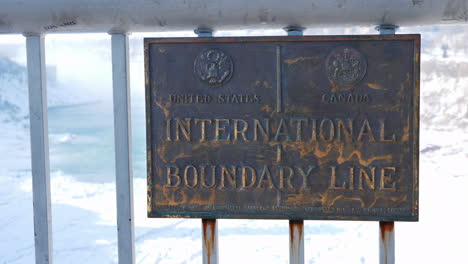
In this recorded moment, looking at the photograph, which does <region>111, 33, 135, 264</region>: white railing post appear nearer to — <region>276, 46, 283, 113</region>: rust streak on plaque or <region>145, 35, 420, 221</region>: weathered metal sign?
<region>145, 35, 420, 221</region>: weathered metal sign

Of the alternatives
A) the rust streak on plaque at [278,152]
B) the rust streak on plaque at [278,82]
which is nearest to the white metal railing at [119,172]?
the rust streak on plaque at [278,82]

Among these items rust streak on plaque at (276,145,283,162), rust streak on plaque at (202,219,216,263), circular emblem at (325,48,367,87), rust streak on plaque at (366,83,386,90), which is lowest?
rust streak on plaque at (202,219,216,263)

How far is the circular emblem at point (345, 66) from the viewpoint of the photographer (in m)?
2.08

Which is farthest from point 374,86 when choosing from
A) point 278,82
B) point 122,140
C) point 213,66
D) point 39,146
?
point 39,146

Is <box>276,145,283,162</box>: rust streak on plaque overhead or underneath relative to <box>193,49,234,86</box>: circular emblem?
underneath

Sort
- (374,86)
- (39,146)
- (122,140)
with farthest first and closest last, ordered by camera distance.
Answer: (39,146), (122,140), (374,86)

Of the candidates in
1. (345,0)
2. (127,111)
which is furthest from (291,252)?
(345,0)

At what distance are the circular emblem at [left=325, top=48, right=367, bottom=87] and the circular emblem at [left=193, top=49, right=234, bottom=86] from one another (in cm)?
47

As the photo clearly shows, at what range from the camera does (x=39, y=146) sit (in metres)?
2.35

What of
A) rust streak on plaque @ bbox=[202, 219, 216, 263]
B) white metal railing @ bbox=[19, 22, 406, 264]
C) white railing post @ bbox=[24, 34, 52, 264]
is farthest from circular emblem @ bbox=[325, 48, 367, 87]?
white railing post @ bbox=[24, 34, 52, 264]

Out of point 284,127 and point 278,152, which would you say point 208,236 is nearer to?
point 278,152

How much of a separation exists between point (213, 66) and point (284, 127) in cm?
45

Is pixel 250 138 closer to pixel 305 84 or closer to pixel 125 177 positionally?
pixel 305 84

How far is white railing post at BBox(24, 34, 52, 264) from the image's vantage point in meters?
2.32
